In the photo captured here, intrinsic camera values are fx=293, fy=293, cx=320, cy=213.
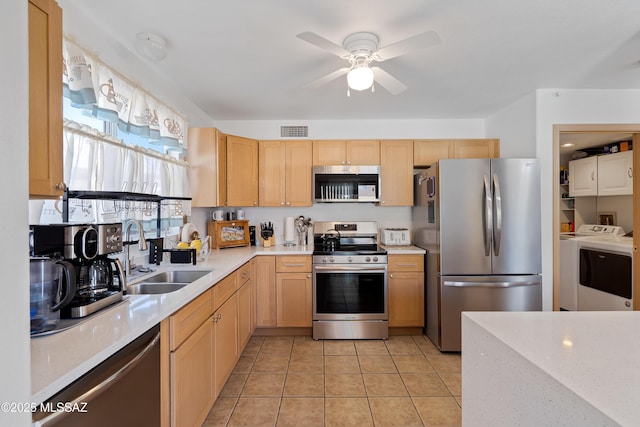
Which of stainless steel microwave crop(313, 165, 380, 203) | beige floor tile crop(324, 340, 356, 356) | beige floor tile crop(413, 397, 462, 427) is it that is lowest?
beige floor tile crop(413, 397, 462, 427)

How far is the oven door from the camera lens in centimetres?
307

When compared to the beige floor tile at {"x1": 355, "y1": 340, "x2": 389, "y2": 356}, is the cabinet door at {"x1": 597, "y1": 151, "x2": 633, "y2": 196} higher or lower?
higher

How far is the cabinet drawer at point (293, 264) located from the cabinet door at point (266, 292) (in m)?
0.07

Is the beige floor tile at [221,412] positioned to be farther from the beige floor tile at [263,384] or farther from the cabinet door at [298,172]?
the cabinet door at [298,172]

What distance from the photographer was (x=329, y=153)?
3.54m

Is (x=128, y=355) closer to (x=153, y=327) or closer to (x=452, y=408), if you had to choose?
(x=153, y=327)

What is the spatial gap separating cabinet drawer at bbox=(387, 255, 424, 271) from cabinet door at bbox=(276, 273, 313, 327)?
927 millimetres

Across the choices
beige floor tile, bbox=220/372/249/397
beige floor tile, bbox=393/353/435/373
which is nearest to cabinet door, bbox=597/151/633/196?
beige floor tile, bbox=393/353/435/373

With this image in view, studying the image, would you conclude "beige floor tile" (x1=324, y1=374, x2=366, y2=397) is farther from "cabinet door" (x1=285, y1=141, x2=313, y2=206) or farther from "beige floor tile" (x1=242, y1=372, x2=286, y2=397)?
"cabinet door" (x1=285, y1=141, x2=313, y2=206)

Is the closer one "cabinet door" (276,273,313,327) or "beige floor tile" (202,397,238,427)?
"beige floor tile" (202,397,238,427)

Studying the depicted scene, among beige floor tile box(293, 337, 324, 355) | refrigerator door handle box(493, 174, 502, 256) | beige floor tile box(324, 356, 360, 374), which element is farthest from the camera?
beige floor tile box(293, 337, 324, 355)

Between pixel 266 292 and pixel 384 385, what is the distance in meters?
1.47

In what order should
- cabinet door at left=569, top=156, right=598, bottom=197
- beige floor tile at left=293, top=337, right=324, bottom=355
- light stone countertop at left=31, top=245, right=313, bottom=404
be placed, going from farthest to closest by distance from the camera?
cabinet door at left=569, top=156, right=598, bottom=197
beige floor tile at left=293, top=337, right=324, bottom=355
light stone countertop at left=31, top=245, right=313, bottom=404

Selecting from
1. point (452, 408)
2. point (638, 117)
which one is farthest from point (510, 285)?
point (638, 117)
